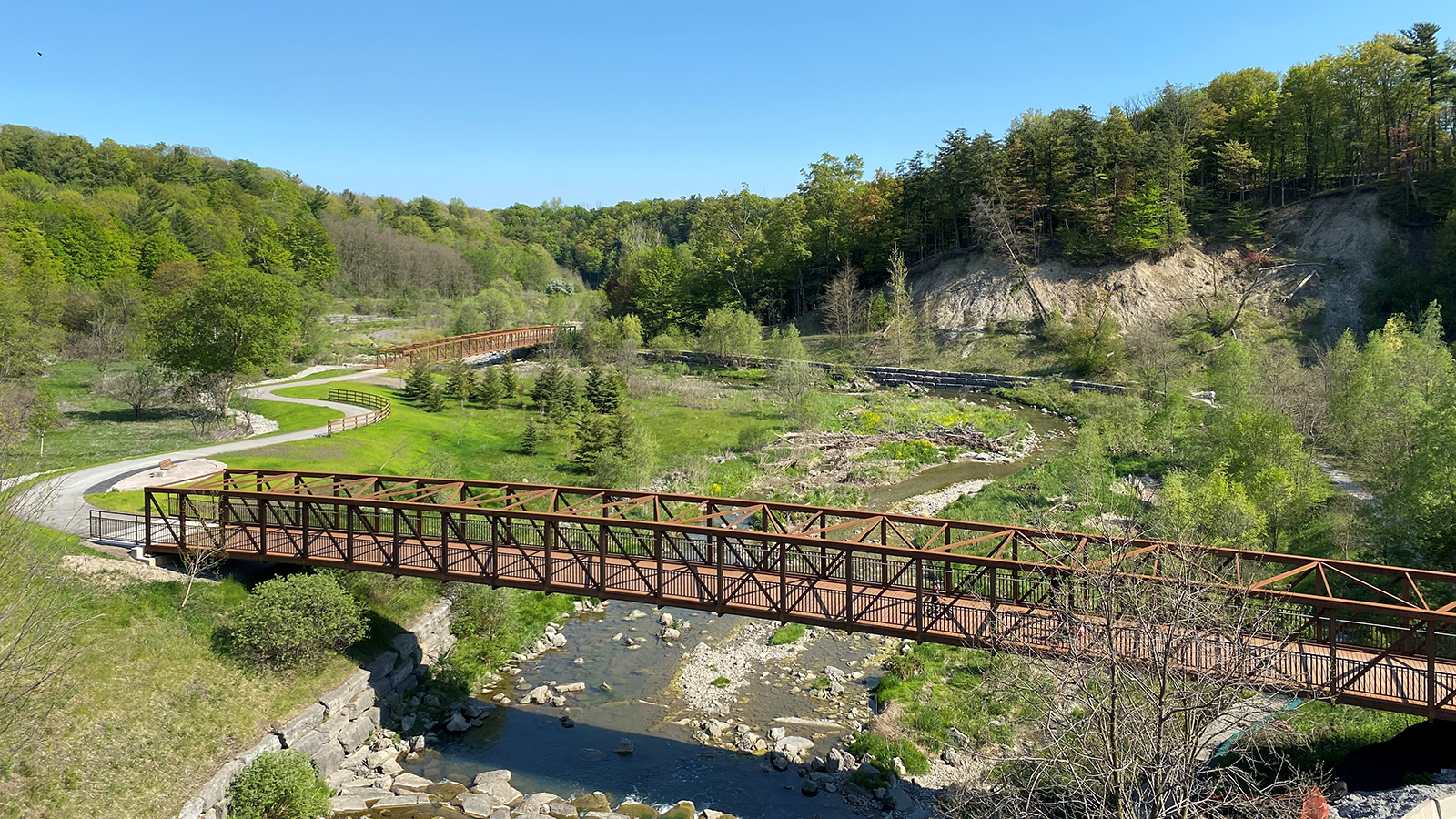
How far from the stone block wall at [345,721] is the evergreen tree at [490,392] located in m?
35.5

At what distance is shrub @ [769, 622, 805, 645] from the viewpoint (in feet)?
95.3

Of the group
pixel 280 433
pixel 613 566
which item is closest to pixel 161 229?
pixel 280 433

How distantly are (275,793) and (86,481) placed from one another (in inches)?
839

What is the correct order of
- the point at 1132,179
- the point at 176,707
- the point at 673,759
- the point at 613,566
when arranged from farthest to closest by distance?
the point at 1132,179 → the point at 613,566 → the point at 673,759 → the point at 176,707

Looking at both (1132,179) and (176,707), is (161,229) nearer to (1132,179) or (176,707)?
(176,707)

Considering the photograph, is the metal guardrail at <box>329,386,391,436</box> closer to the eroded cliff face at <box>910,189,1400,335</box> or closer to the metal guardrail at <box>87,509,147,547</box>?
the metal guardrail at <box>87,509,147,547</box>

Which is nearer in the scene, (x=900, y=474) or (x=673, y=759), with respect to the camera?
(x=673, y=759)

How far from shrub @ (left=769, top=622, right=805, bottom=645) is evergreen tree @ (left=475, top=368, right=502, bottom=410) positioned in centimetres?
3776

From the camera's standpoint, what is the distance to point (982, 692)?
2395 centimetres

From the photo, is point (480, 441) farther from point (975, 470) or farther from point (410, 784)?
point (410, 784)

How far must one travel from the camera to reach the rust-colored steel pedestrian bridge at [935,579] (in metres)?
16.8

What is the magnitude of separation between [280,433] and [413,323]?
6056 cm

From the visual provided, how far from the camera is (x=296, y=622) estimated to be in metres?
22.7

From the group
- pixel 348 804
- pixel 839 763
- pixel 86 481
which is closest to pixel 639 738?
pixel 839 763
